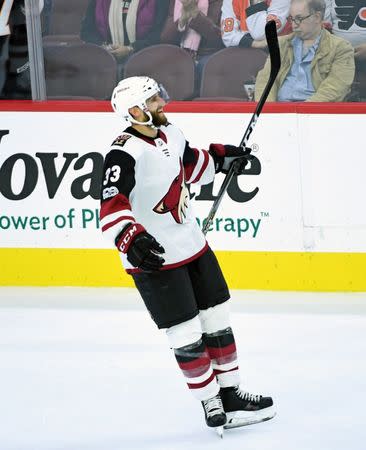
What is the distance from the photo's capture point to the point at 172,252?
130 inches

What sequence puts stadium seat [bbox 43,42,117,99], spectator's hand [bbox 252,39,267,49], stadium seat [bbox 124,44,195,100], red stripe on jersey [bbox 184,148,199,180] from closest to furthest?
red stripe on jersey [bbox 184,148,199,180] < spectator's hand [bbox 252,39,267,49] < stadium seat [bbox 124,44,195,100] < stadium seat [bbox 43,42,117,99]

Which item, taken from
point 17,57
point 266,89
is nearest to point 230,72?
point 17,57

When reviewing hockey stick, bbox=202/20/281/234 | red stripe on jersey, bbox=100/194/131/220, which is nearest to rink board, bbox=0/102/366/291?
hockey stick, bbox=202/20/281/234

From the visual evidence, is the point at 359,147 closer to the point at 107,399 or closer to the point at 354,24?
the point at 354,24

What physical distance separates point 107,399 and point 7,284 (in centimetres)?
181

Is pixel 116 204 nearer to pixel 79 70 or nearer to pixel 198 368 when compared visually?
pixel 198 368

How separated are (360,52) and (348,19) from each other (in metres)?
0.16

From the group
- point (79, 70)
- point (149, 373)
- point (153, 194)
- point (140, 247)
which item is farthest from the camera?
point (79, 70)

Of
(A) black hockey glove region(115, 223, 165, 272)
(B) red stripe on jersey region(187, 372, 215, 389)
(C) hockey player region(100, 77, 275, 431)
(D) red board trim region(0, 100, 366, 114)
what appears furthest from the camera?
(D) red board trim region(0, 100, 366, 114)

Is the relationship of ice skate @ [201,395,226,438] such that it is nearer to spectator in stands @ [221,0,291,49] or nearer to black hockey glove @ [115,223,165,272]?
black hockey glove @ [115,223,165,272]

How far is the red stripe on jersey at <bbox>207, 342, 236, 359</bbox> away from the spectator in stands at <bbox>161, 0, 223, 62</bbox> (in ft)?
7.21

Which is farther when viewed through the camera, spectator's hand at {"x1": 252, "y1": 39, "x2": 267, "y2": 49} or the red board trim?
spectator's hand at {"x1": 252, "y1": 39, "x2": 267, "y2": 49}

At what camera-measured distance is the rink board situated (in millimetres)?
4980

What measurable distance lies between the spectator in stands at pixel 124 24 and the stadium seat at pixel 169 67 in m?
0.04
